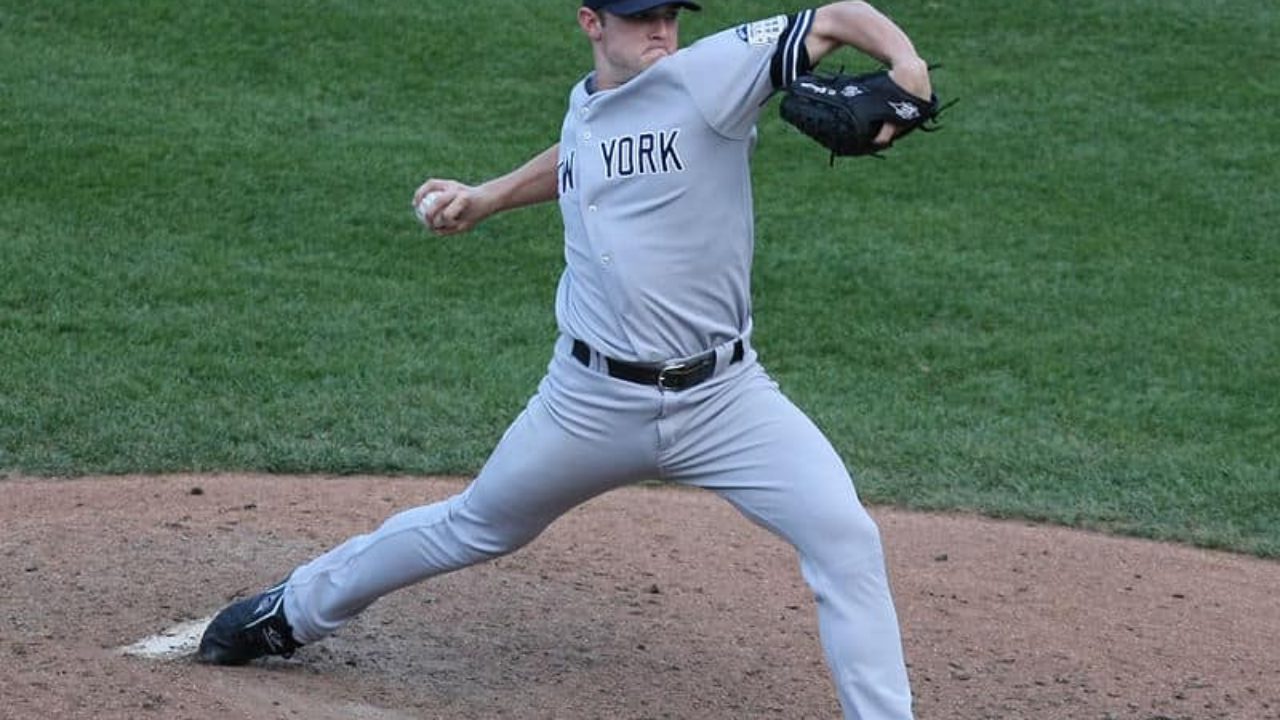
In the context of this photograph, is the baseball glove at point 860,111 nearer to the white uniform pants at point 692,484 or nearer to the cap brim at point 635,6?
the cap brim at point 635,6

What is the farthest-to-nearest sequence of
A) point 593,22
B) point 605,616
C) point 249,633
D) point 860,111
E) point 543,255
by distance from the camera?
point 543,255
point 605,616
point 249,633
point 593,22
point 860,111

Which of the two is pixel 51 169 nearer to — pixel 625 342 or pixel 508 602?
pixel 508 602

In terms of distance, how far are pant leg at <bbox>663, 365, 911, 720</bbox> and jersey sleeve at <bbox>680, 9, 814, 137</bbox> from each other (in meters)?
0.61

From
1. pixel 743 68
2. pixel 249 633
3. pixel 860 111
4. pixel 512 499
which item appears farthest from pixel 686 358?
pixel 249 633

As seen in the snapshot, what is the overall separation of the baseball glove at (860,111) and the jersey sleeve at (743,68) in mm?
187

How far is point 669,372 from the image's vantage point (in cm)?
433

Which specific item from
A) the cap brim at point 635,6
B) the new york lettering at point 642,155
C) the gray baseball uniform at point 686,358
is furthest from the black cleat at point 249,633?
the cap brim at point 635,6

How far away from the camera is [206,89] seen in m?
11.6

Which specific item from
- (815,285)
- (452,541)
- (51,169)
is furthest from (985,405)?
(51,169)

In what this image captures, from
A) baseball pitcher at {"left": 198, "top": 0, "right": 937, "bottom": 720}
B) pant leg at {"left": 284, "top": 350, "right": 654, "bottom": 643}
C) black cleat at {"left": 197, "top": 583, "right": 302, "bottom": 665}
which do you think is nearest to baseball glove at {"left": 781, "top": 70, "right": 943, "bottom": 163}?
baseball pitcher at {"left": 198, "top": 0, "right": 937, "bottom": 720}

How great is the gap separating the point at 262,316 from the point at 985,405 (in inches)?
123

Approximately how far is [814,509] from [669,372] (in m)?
0.44

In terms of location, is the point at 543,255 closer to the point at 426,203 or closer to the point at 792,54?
the point at 426,203

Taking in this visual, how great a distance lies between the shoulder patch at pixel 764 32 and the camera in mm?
4145
